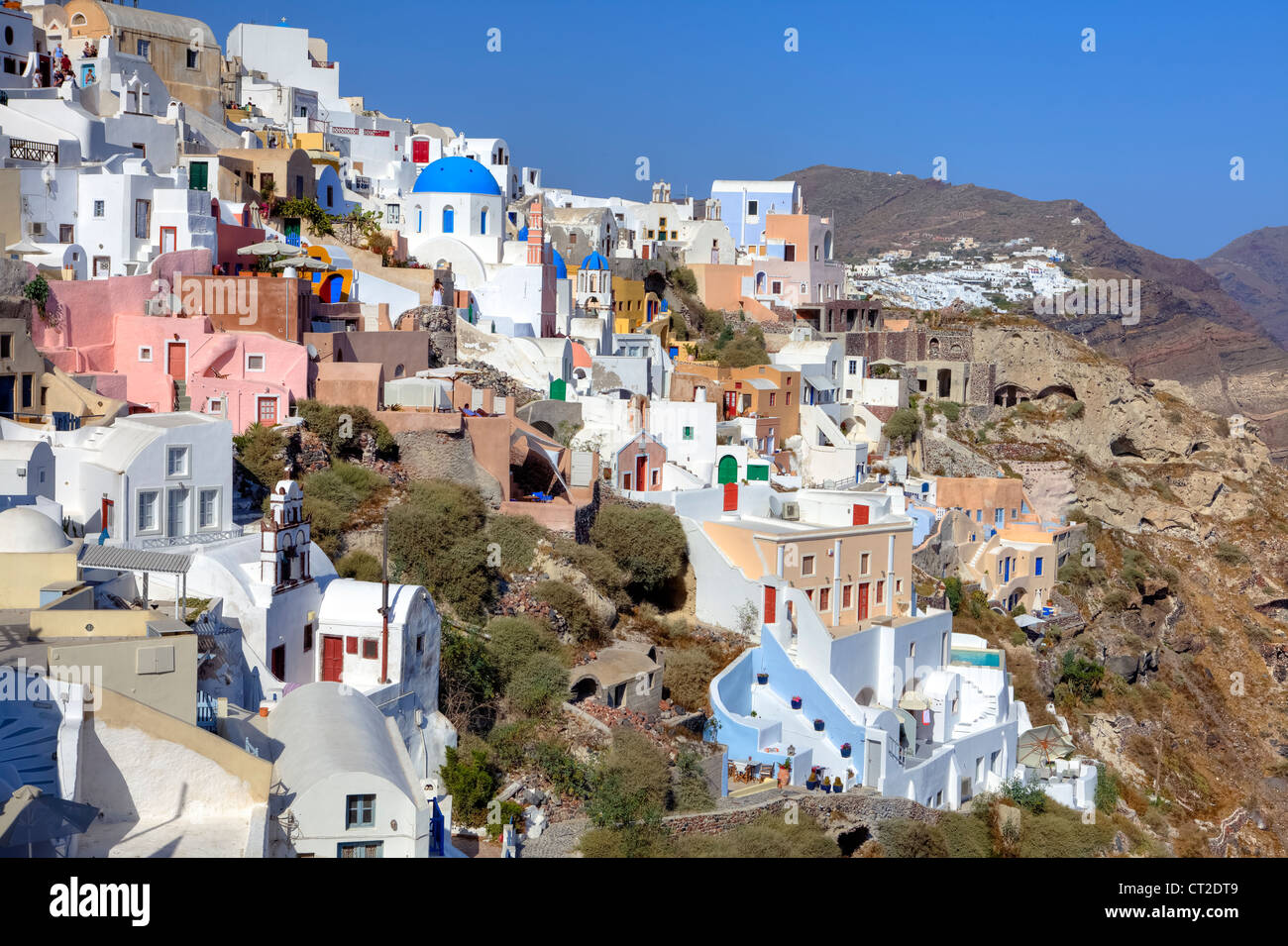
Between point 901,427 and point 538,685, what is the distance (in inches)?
1026

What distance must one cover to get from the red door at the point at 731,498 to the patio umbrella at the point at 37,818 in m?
21.3

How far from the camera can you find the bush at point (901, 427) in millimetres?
45750

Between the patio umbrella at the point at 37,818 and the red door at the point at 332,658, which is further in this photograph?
the red door at the point at 332,658

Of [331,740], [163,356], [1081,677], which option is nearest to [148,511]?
[163,356]

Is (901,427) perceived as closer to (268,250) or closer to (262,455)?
(268,250)

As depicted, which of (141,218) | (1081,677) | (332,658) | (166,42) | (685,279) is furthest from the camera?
(685,279)

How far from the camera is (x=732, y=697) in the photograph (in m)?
25.5

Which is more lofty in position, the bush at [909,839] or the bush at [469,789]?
the bush at [469,789]

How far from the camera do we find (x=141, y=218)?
97.2 ft

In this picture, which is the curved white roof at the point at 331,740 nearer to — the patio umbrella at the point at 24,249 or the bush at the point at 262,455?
the bush at the point at 262,455

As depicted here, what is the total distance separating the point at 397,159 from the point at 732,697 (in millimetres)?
31247

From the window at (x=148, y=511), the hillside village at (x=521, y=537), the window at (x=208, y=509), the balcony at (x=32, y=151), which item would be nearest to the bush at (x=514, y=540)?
the hillside village at (x=521, y=537)
